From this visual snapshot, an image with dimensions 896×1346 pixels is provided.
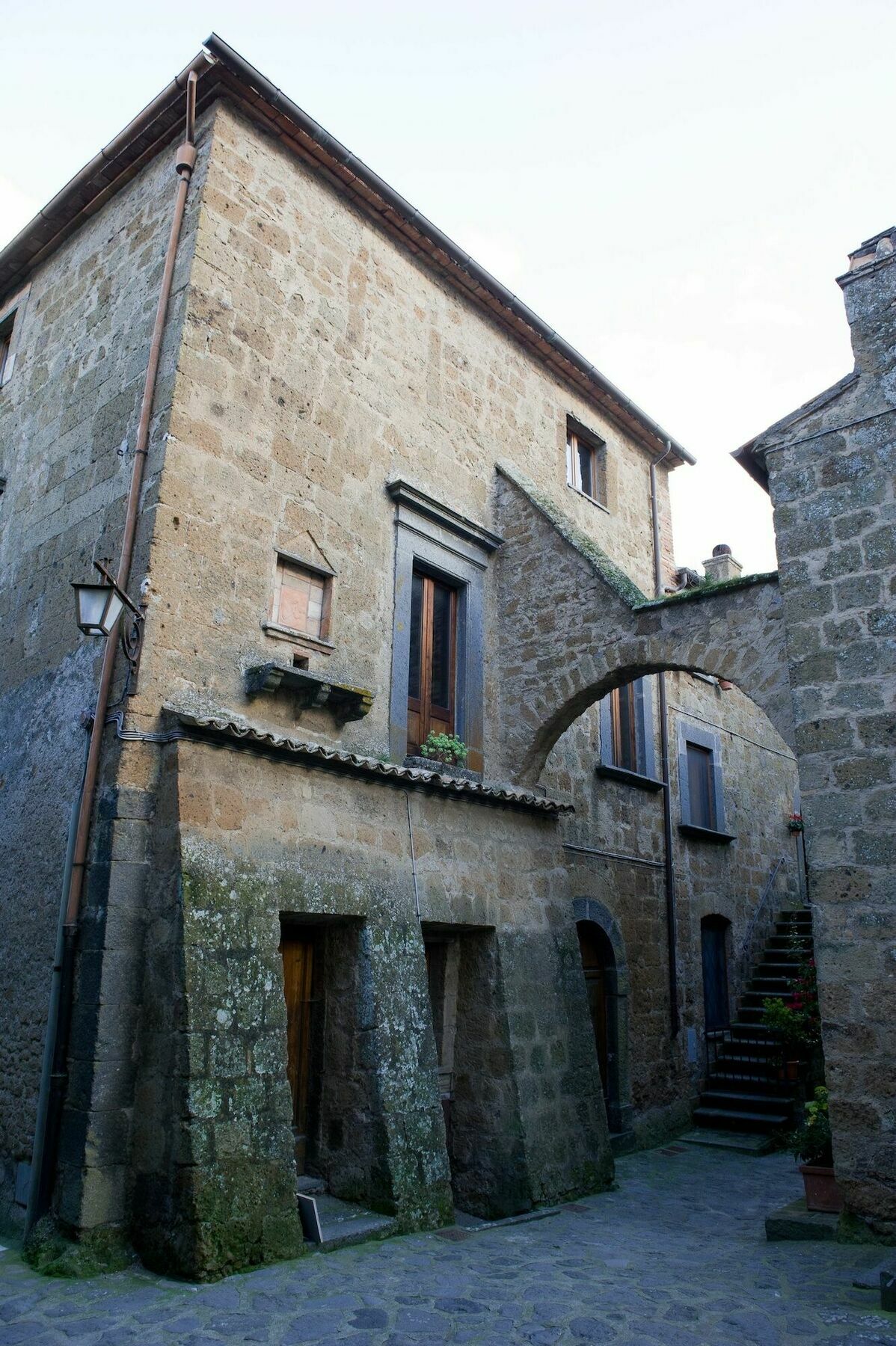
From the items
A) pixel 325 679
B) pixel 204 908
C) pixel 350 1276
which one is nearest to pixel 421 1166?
pixel 350 1276

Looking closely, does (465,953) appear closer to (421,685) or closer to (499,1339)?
(421,685)

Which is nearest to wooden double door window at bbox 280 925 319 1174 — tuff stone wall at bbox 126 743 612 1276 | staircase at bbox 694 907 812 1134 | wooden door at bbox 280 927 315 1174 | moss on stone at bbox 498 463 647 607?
wooden door at bbox 280 927 315 1174

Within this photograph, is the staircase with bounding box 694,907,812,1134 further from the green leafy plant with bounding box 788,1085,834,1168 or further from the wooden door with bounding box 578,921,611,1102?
the green leafy plant with bounding box 788,1085,834,1168

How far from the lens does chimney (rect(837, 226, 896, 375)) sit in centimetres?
630

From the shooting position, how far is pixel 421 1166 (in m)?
5.88

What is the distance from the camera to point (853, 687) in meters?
5.92

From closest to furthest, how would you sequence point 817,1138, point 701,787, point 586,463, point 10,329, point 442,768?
1. point 817,1138
2. point 442,768
3. point 10,329
4. point 586,463
5. point 701,787

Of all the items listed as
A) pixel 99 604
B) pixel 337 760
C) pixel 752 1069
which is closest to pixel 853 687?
pixel 337 760

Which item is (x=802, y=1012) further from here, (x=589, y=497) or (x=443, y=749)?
(x=589, y=497)

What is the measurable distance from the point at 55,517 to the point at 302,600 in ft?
6.96

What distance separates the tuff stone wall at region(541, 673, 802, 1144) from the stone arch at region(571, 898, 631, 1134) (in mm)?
21

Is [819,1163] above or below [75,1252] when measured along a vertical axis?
above

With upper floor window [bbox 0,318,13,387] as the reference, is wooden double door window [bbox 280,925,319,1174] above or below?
below

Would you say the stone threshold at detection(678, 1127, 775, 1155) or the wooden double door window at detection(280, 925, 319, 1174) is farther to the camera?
the stone threshold at detection(678, 1127, 775, 1155)
